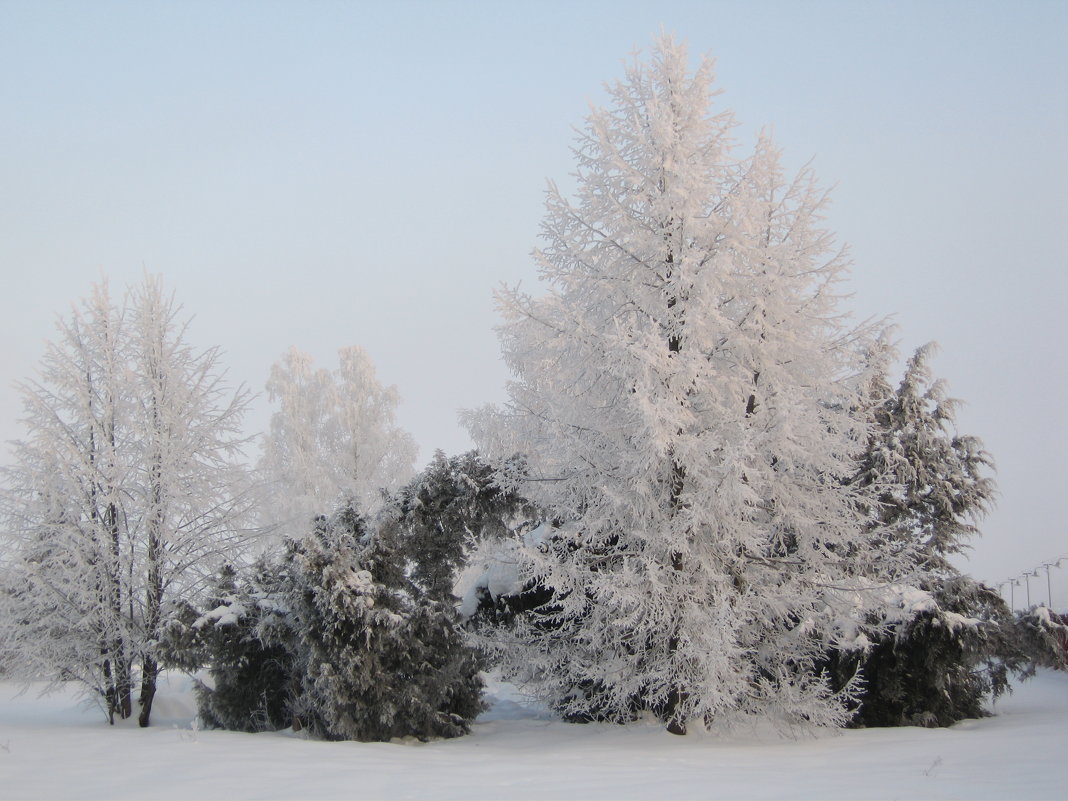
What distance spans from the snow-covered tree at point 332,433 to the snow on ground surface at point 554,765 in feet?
46.4

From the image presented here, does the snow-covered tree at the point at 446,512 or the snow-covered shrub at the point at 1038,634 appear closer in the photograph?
the snow-covered tree at the point at 446,512

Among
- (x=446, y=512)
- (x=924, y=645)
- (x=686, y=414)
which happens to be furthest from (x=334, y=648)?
(x=924, y=645)

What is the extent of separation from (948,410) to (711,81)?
45.6 feet

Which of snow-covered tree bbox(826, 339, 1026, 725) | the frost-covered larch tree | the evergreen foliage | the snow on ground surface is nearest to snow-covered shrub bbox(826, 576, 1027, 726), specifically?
snow-covered tree bbox(826, 339, 1026, 725)

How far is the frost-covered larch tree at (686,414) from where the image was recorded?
28.6ft

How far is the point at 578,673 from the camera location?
9836mm

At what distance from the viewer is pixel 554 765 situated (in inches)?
276

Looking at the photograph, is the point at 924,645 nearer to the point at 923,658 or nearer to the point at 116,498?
the point at 923,658

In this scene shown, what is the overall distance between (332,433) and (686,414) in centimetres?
1926

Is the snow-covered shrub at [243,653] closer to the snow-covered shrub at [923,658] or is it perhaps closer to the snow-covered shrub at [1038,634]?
the snow-covered shrub at [923,658]

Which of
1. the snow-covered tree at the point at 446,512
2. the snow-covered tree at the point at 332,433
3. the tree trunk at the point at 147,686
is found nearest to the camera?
the tree trunk at the point at 147,686

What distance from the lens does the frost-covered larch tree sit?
8.71m

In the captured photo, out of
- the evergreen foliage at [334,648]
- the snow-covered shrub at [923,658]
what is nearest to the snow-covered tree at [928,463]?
the snow-covered shrub at [923,658]

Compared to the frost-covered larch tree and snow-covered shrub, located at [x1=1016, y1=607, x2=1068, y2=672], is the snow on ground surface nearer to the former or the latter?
the frost-covered larch tree
